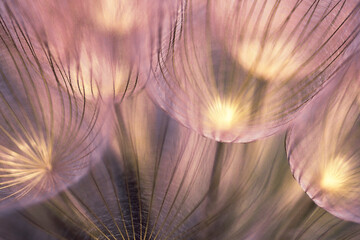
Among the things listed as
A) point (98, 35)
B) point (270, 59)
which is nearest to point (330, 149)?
point (270, 59)

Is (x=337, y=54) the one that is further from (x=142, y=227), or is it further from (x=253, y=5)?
(x=142, y=227)

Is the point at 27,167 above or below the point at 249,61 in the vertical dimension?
below

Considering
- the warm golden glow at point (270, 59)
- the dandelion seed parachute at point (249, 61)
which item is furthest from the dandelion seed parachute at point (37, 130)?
the warm golden glow at point (270, 59)

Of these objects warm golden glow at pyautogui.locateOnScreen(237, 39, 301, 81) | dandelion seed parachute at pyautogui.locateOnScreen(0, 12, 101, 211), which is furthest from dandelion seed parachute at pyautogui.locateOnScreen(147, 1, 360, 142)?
dandelion seed parachute at pyautogui.locateOnScreen(0, 12, 101, 211)

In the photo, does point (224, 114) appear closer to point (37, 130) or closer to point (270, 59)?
point (270, 59)

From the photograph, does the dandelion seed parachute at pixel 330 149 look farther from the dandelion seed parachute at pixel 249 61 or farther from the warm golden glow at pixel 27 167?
the warm golden glow at pixel 27 167

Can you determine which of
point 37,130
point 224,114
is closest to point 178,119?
point 224,114

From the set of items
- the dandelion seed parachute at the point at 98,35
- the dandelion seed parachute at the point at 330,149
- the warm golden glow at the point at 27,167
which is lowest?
the warm golden glow at the point at 27,167

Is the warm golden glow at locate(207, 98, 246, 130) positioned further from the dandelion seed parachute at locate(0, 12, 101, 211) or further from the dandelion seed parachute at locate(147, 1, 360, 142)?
the dandelion seed parachute at locate(0, 12, 101, 211)
